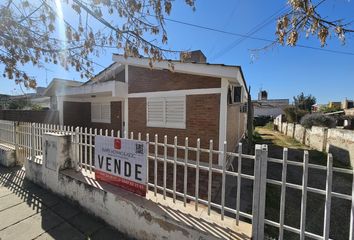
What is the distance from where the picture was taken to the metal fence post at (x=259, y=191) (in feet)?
7.41

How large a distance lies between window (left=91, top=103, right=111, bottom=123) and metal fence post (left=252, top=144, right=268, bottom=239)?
10.9 metres

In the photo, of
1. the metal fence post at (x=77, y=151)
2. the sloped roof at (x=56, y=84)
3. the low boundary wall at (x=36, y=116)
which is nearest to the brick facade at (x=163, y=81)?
the metal fence post at (x=77, y=151)

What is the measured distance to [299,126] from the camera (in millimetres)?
15938

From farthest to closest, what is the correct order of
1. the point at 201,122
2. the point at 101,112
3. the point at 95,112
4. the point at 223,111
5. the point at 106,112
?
the point at 95,112
the point at 101,112
the point at 106,112
the point at 201,122
the point at 223,111

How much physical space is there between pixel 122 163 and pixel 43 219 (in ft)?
5.27

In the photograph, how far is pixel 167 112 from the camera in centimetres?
857

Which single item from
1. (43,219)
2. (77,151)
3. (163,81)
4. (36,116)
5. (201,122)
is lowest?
(43,219)

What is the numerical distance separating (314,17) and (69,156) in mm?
4732

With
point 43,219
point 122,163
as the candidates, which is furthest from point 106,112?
point 122,163

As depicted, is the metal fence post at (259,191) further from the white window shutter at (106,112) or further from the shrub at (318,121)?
the shrub at (318,121)

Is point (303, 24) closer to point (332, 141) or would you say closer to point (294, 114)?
point (332, 141)

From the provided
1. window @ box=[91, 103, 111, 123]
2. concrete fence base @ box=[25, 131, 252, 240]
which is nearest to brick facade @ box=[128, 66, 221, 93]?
window @ box=[91, 103, 111, 123]

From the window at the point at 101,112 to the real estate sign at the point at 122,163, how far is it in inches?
346

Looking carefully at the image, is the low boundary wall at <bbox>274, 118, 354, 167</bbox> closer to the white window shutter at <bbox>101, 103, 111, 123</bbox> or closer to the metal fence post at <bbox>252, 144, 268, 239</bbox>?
the metal fence post at <bbox>252, 144, 268, 239</bbox>
